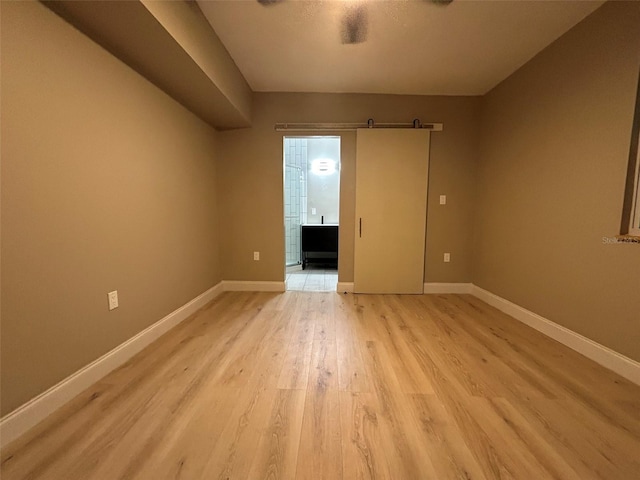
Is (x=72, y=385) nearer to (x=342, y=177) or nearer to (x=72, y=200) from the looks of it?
(x=72, y=200)

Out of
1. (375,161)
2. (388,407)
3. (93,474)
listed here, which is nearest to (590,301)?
(388,407)

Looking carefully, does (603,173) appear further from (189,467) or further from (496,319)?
(189,467)

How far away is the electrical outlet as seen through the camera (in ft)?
5.24

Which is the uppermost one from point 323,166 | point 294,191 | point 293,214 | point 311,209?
point 323,166

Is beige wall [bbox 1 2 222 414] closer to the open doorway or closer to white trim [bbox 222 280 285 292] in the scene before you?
white trim [bbox 222 280 285 292]

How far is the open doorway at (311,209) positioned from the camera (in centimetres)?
462

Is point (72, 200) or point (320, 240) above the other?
point (72, 200)

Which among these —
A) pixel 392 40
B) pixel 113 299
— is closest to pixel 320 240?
pixel 392 40

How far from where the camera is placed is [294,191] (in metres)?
4.88

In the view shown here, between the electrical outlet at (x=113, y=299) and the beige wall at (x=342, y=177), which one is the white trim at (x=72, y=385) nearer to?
the electrical outlet at (x=113, y=299)

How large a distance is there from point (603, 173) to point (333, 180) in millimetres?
4044

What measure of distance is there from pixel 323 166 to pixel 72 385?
4.75 m

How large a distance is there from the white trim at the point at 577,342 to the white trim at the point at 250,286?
2.53 meters

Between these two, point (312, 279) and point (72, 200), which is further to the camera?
point (312, 279)
